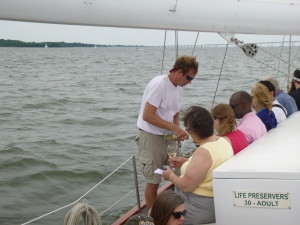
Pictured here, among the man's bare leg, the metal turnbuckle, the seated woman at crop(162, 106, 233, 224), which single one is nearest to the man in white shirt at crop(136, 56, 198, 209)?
the man's bare leg

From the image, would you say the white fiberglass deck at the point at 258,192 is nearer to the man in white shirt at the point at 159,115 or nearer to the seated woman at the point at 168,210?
the seated woman at the point at 168,210

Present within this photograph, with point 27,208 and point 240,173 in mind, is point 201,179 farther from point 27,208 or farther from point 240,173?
point 27,208

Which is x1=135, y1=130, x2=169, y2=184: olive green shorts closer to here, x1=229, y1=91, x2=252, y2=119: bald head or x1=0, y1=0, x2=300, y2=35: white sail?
x1=229, y1=91, x2=252, y2=119: bald head

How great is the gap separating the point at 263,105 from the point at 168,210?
1.79 meters

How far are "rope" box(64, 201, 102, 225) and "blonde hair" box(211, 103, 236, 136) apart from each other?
3.23ft

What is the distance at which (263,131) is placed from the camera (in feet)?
13.5

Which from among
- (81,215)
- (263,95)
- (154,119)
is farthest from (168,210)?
(263,95)

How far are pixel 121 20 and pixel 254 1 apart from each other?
103 centimetres

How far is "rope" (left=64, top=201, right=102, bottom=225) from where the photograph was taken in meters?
3.35

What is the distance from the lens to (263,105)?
4.32 meters

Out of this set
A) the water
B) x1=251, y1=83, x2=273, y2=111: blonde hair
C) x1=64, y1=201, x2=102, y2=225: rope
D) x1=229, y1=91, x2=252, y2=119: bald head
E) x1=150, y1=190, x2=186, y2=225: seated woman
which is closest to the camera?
x1=150, y1=190, x2=186, y2=225: seated woman

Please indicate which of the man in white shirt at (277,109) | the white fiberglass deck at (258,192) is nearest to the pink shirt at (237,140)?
the white fiberglass deck at (258,192)

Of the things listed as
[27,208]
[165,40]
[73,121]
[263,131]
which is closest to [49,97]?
[73,121]

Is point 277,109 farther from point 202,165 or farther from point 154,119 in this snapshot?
point 202,165
